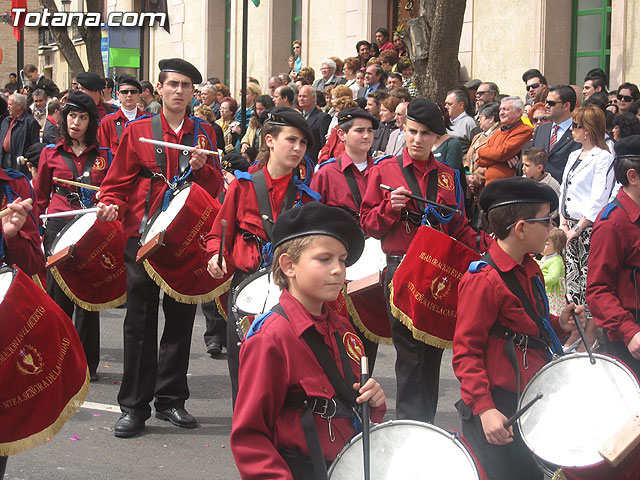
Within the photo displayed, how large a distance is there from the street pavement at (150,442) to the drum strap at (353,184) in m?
1.46

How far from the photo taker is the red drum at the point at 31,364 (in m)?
4.21

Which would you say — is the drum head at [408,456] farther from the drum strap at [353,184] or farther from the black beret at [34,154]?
the black beret at [34,154]

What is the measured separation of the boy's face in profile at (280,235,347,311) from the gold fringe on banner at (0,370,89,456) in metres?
1.67

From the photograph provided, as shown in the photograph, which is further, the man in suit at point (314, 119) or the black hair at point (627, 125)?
the man in suit at point (314, 119)

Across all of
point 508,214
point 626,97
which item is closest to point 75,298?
point 508,214

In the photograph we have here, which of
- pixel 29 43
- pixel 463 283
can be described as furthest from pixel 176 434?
pixel 29 43

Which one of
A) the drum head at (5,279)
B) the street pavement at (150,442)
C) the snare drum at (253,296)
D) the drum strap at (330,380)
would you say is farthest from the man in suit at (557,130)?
the drum strap at (330,380)

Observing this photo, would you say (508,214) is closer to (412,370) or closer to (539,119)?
(412,370)

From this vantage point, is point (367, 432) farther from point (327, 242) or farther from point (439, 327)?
point (439, 327)

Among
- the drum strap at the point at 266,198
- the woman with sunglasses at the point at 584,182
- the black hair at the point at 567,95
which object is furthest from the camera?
the black hair at the point at 567,95

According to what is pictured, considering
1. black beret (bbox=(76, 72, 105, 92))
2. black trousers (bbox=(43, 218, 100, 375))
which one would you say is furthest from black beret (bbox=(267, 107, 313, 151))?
black beret (bbox=(76, 72, 105, 92))

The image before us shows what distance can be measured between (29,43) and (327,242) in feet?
168

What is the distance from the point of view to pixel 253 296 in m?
5.07

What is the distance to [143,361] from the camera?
6.30 m
